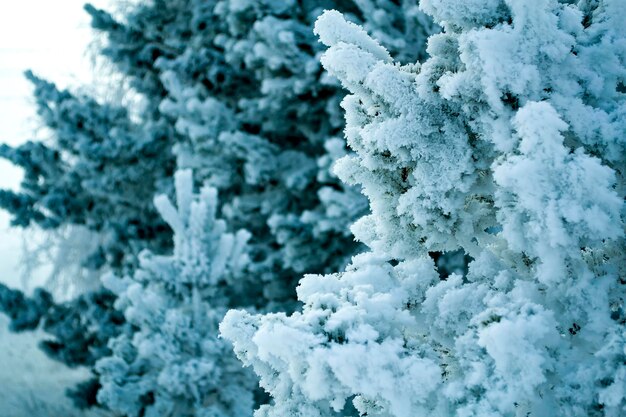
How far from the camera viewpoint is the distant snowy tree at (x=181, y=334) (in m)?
4.09

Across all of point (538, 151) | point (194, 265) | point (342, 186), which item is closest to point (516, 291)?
point (538, 151)

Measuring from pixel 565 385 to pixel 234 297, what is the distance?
16.8ft

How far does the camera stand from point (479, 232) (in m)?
2.07

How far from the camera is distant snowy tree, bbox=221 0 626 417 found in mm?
1498

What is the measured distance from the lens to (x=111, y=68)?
7.07 metres

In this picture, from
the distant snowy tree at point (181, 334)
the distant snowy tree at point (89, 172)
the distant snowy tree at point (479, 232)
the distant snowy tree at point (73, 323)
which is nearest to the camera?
the distant snowy tree at point (479, 232)

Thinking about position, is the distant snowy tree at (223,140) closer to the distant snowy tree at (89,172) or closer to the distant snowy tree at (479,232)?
the distant snowy tree at (89,172)

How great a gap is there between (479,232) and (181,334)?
9.39ft

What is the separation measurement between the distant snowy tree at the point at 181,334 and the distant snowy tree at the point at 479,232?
8.07 feet

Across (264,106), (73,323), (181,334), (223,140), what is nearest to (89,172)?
(223,140)

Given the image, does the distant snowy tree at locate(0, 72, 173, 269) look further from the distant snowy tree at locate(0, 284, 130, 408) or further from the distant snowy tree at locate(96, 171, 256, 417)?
the distant snowy tree at locate(96, 171, 256, 417)

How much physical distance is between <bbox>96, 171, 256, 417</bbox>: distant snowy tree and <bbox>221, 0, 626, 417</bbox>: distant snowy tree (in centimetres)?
246

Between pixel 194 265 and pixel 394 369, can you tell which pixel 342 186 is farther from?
pixel 394 369

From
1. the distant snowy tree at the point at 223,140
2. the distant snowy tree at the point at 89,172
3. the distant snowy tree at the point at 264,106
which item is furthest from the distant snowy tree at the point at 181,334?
the distant snowy tree at the point at 89,172
